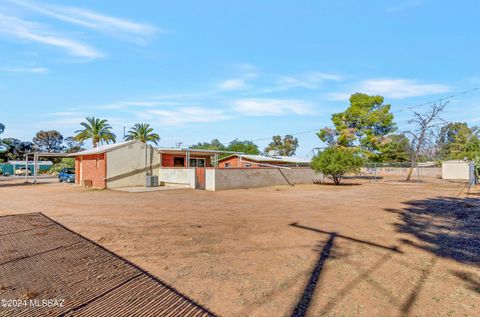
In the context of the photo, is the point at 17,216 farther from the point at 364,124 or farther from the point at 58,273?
the point at 364,124

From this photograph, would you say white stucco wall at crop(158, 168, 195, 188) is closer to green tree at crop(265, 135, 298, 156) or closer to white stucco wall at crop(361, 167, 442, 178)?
white stucco wall at crop(361, 167, 442, 178)

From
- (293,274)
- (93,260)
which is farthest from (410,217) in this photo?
(93,260)

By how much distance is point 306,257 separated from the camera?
5.25 m

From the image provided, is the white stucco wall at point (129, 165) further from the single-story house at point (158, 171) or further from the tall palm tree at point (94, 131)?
the tall palm tree at point (94, 131)

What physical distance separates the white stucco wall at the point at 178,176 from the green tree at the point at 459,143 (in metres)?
33.6

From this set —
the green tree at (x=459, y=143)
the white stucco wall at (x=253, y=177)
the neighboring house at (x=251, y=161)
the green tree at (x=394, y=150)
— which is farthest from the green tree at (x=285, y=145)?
the white stucco wall at (x=253, y=177)

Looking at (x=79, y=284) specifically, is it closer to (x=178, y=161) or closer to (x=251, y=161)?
(x=178, y=161)

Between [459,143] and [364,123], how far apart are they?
73.0 feet

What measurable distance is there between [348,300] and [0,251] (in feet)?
20.4

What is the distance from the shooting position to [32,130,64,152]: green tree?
72713 mm

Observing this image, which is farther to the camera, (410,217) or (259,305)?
(410,217)

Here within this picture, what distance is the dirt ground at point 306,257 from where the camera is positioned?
355 centimetres

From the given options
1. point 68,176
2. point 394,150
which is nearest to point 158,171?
point 68,176

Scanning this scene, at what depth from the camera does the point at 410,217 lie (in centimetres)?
942
